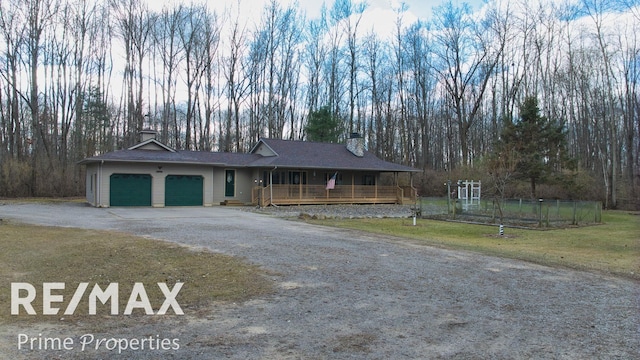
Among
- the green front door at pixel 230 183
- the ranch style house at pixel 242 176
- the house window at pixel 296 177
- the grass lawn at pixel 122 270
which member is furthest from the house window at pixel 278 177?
the grass lawn at pixel 122 270

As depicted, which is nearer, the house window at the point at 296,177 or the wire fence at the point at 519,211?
the wire fence at the point at 519,211

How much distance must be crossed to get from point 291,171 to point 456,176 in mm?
12693

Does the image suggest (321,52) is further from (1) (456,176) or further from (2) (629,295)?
(2) (629,295)

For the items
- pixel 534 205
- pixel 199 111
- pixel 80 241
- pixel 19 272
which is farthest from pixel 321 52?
pixel 19 272

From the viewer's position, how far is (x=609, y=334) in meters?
4.67

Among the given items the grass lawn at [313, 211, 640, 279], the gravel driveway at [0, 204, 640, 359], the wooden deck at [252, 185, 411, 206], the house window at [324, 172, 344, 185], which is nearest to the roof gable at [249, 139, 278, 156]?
the wooden deck at [252, 185, 411, 206]

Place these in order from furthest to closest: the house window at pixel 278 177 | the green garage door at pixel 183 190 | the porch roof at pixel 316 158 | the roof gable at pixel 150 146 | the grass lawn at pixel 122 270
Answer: the house window at pixel 278 177
the porch roof at pixel 316 158
the roof gable at pixel 150 146
the green garage door at pixel 183 190
the grass lawn at pixel 122 270

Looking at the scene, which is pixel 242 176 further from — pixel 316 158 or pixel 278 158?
pixel 316 158

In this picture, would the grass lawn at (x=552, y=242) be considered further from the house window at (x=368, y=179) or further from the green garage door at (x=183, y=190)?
the house window at (x=368, y=179)

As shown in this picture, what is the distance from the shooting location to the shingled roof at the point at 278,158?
24.0m

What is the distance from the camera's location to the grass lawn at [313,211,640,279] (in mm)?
9305

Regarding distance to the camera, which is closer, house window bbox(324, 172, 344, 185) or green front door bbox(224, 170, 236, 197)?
green front door bbox(224, 170, 236, 197)

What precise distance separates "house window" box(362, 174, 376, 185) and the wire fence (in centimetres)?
1011

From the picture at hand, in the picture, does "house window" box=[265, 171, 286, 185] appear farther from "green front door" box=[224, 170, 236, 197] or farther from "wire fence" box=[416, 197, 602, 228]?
"wire fence" box=[416, 197, 602, 228]
